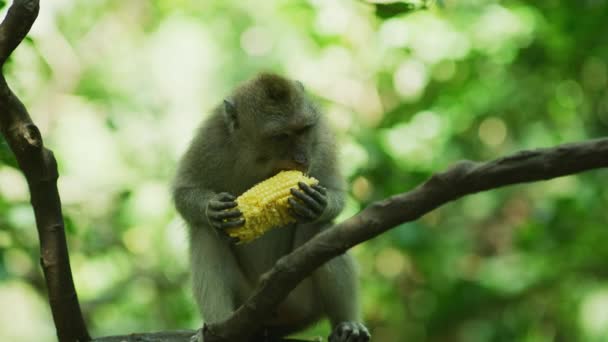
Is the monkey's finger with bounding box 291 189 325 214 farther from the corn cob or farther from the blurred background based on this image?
the blurred background

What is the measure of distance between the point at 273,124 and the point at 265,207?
845 mm

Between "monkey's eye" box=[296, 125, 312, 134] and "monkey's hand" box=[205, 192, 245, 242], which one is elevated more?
"monkey's eye" box=[296, 125, 312, 134]

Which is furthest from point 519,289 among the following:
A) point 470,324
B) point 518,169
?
point 518,169

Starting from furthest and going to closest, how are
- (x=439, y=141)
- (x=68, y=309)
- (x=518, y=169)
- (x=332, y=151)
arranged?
(x=439, y=141), (x=332, y=151), (x=68, y=309), (x=518, y=169)

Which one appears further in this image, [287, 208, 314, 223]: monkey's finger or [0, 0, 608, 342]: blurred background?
[0, 0, 608, 342]: blurred background

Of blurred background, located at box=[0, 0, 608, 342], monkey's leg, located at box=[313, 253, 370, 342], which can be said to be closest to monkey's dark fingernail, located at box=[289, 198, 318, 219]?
monkey's leg, located at box=[313, 253, 370, 342]

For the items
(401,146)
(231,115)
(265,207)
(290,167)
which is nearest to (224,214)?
(265,207)

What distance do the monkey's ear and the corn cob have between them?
894 millimetres

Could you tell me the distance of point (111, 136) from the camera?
1061 centimetres

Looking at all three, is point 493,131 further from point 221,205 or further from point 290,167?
point 221,205

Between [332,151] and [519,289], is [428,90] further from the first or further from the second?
[332,151]

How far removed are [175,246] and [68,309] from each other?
5315mm

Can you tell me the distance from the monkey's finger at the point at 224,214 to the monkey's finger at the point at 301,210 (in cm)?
29

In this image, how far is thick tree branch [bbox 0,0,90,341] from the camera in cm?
383
